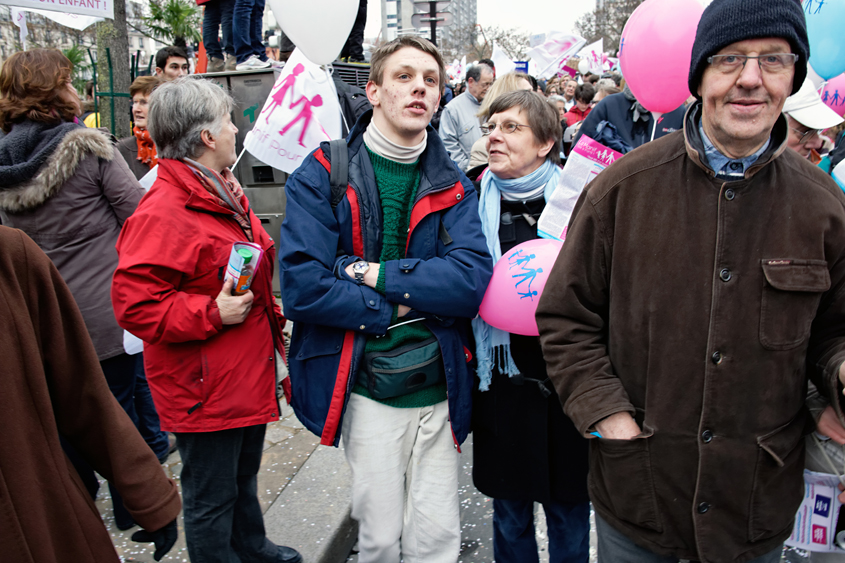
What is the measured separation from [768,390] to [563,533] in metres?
1.16

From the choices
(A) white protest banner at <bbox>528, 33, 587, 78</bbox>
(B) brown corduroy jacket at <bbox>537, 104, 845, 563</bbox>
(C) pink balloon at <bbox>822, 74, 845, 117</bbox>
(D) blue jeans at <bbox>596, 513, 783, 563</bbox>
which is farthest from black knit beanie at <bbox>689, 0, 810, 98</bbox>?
(A) white protest banner at <bbox>528, 33, 587, 78</bbox>

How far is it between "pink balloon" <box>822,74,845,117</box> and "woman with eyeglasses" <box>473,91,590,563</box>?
3.00 meters

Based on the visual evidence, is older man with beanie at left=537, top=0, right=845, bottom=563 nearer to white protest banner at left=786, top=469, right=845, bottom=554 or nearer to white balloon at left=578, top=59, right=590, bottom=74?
white protest banner at left=786, top=469, right=845, bottom=554

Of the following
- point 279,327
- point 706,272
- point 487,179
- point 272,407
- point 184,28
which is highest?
point 184,28

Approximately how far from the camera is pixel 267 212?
6.22 meters

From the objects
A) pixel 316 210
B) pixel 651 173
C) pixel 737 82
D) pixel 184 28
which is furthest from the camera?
pixel 184 28

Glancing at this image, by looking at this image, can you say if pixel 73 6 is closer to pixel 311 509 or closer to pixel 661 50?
pixel 311 509

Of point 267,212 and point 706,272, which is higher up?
point 706,272

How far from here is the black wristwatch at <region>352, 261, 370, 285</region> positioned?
7.10 ft

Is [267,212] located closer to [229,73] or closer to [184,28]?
[229,73]

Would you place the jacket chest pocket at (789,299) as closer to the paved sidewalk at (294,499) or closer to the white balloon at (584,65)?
the paved sidewalk at (294,499)

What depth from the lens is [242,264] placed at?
2188 mm

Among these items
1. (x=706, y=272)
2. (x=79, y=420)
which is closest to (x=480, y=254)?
(x=706, y=272)

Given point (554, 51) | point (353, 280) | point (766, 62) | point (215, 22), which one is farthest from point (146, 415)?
point (554, 51)
